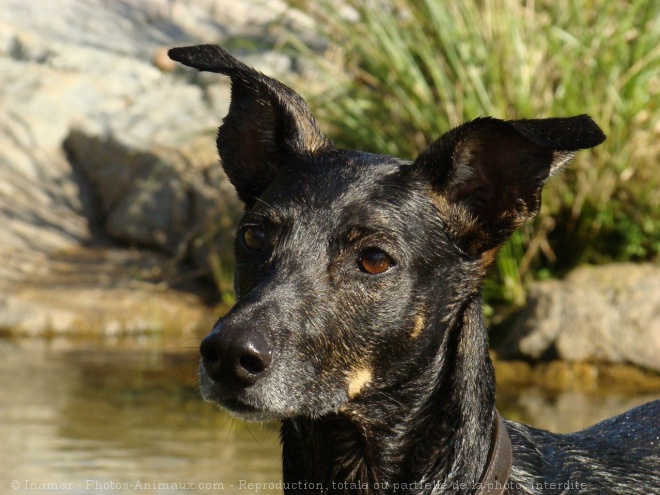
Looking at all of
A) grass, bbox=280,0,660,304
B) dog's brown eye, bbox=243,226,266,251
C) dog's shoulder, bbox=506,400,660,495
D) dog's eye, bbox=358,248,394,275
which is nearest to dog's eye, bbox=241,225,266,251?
dog's brown eye, bbox=243,226,266,251

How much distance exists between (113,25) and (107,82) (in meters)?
1.39

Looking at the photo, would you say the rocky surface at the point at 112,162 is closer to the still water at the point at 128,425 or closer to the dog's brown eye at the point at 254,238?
the still water at the point at 128,425

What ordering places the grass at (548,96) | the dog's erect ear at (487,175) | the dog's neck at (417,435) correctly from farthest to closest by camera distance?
the grass at (548,96) < the dog's erect ear at (487,175) < the dog's neck at (417,435)

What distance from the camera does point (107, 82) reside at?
14.1 m

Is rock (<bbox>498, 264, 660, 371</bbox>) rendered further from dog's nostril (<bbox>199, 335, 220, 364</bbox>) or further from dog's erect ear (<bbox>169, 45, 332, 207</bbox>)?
dog's nostril (<bbox>199, 335, 220, 364</bbox>)

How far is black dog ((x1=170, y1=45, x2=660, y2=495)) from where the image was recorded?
3.64m

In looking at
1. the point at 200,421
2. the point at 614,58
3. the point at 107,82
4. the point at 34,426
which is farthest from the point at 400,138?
the point at 107,82

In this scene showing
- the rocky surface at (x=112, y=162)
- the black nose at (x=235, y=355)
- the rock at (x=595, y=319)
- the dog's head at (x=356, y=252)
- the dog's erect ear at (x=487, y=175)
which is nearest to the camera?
the black nose at (x=235, y=355)

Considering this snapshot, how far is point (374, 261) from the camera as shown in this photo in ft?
12.7

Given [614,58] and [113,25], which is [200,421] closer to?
[614,58]

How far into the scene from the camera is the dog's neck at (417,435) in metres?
3.79

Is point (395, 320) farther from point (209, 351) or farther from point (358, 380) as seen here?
point (209, 351)

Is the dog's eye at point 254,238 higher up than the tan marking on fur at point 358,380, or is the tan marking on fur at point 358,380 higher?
the dog's eye at point 254,238

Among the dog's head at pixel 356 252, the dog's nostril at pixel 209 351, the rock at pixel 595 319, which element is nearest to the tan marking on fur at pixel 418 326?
the dog's head at pixel 356 252
